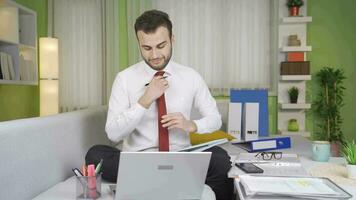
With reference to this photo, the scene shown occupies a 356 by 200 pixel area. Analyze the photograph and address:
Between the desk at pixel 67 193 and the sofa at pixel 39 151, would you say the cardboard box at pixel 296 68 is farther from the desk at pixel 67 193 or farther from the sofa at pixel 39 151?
the desk at pixel 67 193

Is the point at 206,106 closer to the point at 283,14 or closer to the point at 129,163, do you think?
the point at 129,163

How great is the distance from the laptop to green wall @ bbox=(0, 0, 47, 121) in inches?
113

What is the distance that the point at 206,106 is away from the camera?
208 centimetres

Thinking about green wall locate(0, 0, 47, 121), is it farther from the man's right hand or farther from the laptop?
the laptop

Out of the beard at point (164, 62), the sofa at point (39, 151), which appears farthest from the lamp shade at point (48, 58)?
the beard at point (164, 62)

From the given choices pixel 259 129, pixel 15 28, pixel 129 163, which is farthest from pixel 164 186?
pixel 15 28

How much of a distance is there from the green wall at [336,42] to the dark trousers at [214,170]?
112 inches

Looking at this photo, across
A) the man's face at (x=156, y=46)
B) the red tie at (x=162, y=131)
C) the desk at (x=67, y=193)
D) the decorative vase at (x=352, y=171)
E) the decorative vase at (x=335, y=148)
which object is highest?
the man's face at (x=156, y=46)

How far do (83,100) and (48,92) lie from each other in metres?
0.60

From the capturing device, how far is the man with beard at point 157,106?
1724 millimetres

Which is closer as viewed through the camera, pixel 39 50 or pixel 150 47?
pixel 150 47

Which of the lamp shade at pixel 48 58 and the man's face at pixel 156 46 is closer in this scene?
the man's face at pixel 156 46

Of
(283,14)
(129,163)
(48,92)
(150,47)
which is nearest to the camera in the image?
(129,163)

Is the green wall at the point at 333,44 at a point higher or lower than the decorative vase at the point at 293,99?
higher
